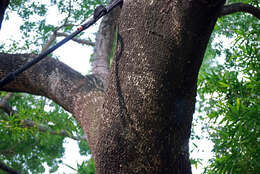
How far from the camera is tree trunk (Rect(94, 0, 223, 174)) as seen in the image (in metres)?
0.80

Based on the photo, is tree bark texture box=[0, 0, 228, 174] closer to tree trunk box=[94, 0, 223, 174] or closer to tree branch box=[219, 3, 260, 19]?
tree trunk box=[94, 0, 223, 174]

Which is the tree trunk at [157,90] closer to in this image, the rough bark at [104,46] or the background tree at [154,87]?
the background tree at [154,87]

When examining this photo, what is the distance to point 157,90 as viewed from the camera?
811mm

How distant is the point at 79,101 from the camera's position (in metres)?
1.32

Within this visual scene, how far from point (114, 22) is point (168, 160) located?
1743 millimetres

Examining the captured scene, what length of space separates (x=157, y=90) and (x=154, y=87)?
0.01 meters

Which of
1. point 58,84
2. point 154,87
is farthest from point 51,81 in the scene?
point 154,87

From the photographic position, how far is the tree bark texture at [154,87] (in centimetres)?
80

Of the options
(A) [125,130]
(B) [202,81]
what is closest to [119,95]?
(A) [125,130]

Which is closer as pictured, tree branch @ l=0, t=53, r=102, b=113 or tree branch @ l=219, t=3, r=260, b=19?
tree branch @ l=0, t=53, r=102, b=113

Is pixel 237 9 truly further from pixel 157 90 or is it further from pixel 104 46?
pixel 157 90

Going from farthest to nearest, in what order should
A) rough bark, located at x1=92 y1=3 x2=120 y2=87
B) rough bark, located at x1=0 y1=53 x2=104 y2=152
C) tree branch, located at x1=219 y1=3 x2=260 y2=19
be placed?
rough bark, located at x1=92 y1=3 x2=120 y2=87, tree branch, located at x1=219 y1=3 x2=260 y2=19, rough bark, located at x1=0 y1=53 x2=104 y2=152

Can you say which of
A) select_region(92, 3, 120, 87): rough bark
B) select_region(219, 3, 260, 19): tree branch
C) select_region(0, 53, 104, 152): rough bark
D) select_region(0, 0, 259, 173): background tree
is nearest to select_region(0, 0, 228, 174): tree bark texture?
select_region(0, 0, 259, 173): background tree

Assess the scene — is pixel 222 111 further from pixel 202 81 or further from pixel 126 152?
pixel 126 152
